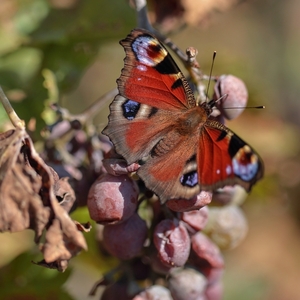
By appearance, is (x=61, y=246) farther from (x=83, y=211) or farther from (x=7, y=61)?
(x=7, y=61)

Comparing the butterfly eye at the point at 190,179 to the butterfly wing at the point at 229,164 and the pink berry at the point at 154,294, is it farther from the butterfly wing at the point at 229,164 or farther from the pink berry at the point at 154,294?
the pink berry at the point at 154,294

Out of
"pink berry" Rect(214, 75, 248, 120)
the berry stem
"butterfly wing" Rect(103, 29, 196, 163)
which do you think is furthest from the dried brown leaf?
"pink berry" Rect(214, 75, 248, 120)

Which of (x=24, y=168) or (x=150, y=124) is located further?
(x=150, y=124)

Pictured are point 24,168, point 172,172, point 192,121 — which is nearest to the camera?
point 24,168

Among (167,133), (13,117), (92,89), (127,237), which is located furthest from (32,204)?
(92,89)

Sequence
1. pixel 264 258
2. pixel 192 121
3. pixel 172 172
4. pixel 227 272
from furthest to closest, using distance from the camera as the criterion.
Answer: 1. pixel 264 258
2. pixel 227 272
3. pixel 192 121
4. pixel 172 172

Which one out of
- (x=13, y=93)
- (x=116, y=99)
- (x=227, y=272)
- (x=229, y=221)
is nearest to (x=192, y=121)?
(x=116, y=99)
